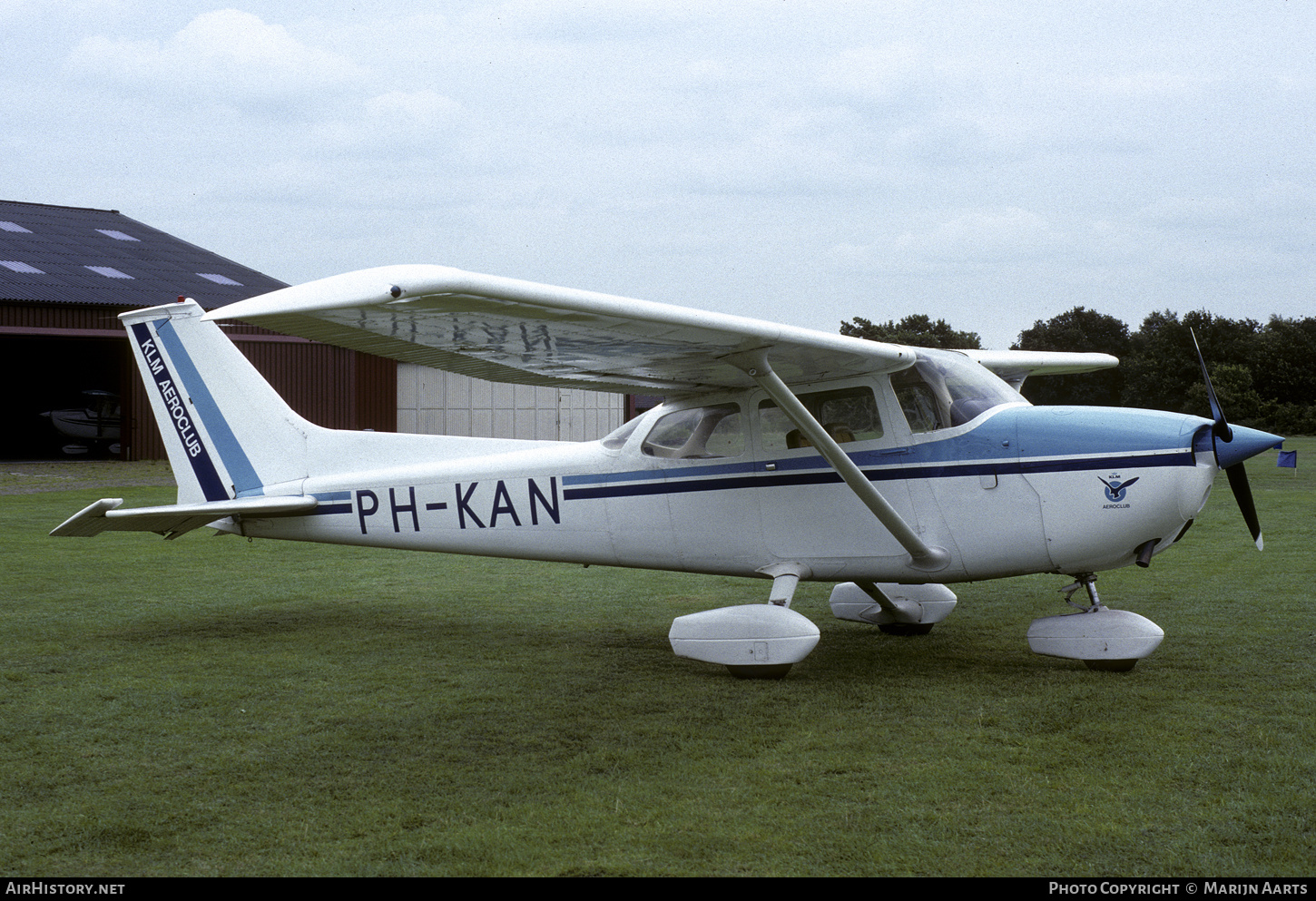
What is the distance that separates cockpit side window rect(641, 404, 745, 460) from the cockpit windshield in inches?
42.7

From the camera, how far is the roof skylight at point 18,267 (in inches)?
1215

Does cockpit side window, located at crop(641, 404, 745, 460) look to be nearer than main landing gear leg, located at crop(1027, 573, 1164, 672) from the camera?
No

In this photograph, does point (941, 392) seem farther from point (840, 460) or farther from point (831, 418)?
point (840, 460)

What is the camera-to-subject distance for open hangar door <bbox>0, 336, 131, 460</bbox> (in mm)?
34906

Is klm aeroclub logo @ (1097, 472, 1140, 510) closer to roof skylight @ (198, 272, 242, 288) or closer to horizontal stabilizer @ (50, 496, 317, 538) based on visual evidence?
horizontal stabilizer @ (50, 496, 317, 538)

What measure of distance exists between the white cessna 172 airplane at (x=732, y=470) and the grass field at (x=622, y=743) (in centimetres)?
65

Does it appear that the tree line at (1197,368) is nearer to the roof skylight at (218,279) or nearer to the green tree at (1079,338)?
the green tree at (1079,338)

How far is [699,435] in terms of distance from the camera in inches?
287

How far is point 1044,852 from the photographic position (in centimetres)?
377

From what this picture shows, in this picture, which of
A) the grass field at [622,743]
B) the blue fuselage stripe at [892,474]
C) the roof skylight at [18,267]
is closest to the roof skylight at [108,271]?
the roof skylight at [18,267]

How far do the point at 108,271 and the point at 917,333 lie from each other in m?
40.8

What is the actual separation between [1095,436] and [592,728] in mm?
3311

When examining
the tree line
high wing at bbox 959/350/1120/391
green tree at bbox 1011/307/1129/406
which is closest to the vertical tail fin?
high wing at bbox 959/350/1120/391

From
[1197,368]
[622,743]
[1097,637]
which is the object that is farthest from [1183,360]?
[622,743]
